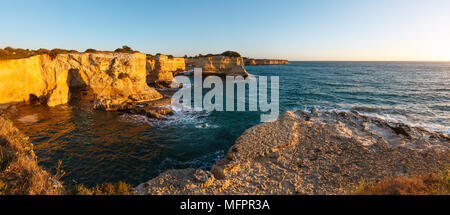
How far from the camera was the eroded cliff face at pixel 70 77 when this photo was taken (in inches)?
827

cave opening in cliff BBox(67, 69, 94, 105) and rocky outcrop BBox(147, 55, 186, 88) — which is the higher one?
rocky outcrop BBox(147, 55, 186, 88)

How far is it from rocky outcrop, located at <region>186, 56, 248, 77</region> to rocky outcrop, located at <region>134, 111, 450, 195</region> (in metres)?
44.8

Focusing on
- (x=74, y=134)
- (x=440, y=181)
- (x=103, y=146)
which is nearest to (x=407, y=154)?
(x=440, y=181)

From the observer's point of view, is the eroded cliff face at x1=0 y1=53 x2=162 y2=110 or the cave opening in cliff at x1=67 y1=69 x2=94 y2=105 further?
the cave opening in cliff at x1=67 y1=69 x2=94 y2=105

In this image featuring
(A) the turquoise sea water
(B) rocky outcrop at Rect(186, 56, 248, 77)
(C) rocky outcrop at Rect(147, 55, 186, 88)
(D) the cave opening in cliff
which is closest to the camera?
(A) the turquoise sea water

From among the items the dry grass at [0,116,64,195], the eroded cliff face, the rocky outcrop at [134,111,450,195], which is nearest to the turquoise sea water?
the rocky outcrop at [134,111,450,195]

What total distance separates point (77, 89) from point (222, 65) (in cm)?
4013

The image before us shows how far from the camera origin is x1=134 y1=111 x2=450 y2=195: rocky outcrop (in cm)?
943

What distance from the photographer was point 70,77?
27.4 m

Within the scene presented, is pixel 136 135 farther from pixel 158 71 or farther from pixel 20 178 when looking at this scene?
pixel 158 71

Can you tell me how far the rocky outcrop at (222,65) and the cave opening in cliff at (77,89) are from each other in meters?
37.0

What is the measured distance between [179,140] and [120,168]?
199 inches

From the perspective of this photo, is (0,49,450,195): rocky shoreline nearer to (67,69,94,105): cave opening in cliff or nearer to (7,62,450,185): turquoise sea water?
(67,69,94,105): cave opening in cliff
